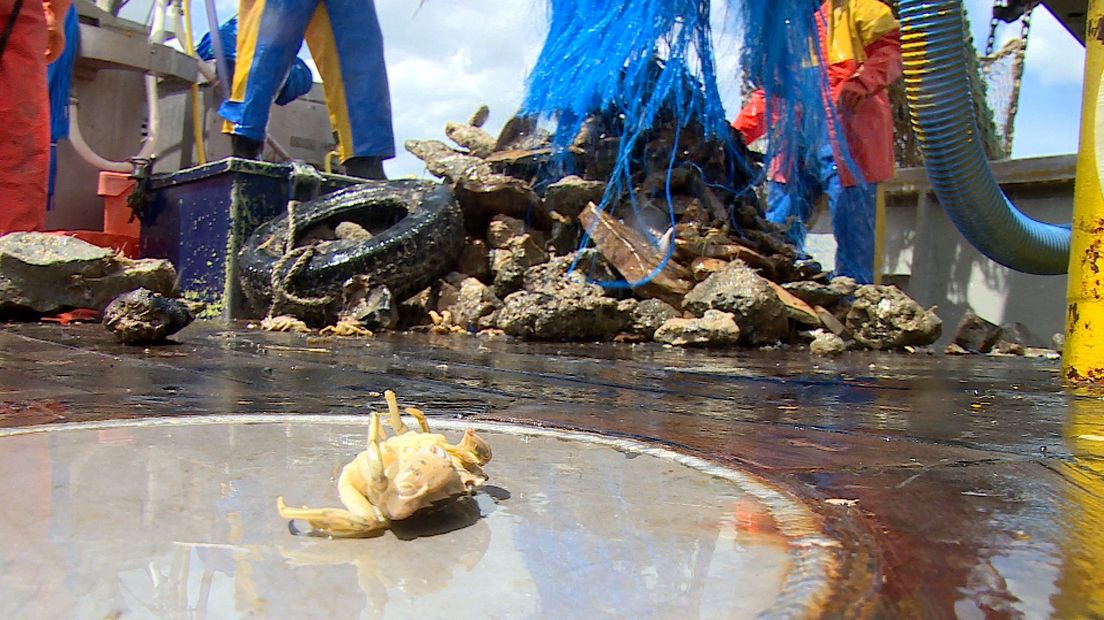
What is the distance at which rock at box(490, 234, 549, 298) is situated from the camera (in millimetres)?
6387

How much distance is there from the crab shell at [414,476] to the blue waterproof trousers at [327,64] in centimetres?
622

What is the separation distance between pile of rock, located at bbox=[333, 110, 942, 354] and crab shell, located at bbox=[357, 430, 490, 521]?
4.14m

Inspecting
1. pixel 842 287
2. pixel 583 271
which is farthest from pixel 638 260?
pixel 842 287

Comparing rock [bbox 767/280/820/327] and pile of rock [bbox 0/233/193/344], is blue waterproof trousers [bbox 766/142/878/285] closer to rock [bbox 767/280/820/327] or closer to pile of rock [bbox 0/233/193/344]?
rock [bbox 767/280/820/327]

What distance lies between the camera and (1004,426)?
81.0 inches

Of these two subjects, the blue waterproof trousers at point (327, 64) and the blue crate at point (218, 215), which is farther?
the blue crate at point (218, 215)

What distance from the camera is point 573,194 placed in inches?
261

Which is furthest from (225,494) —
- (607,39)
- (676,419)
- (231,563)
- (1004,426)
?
(607,39)

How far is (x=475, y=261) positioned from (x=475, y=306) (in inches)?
30.5

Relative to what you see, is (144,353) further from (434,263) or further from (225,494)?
(434,263)

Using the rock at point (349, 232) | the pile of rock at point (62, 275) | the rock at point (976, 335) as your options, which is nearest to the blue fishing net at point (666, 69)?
the rock at point (349, 232)

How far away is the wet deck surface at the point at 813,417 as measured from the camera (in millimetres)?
884

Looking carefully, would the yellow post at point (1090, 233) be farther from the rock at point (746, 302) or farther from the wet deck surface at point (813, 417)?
the rock at point (746, 302)

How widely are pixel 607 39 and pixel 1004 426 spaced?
14.3ft
